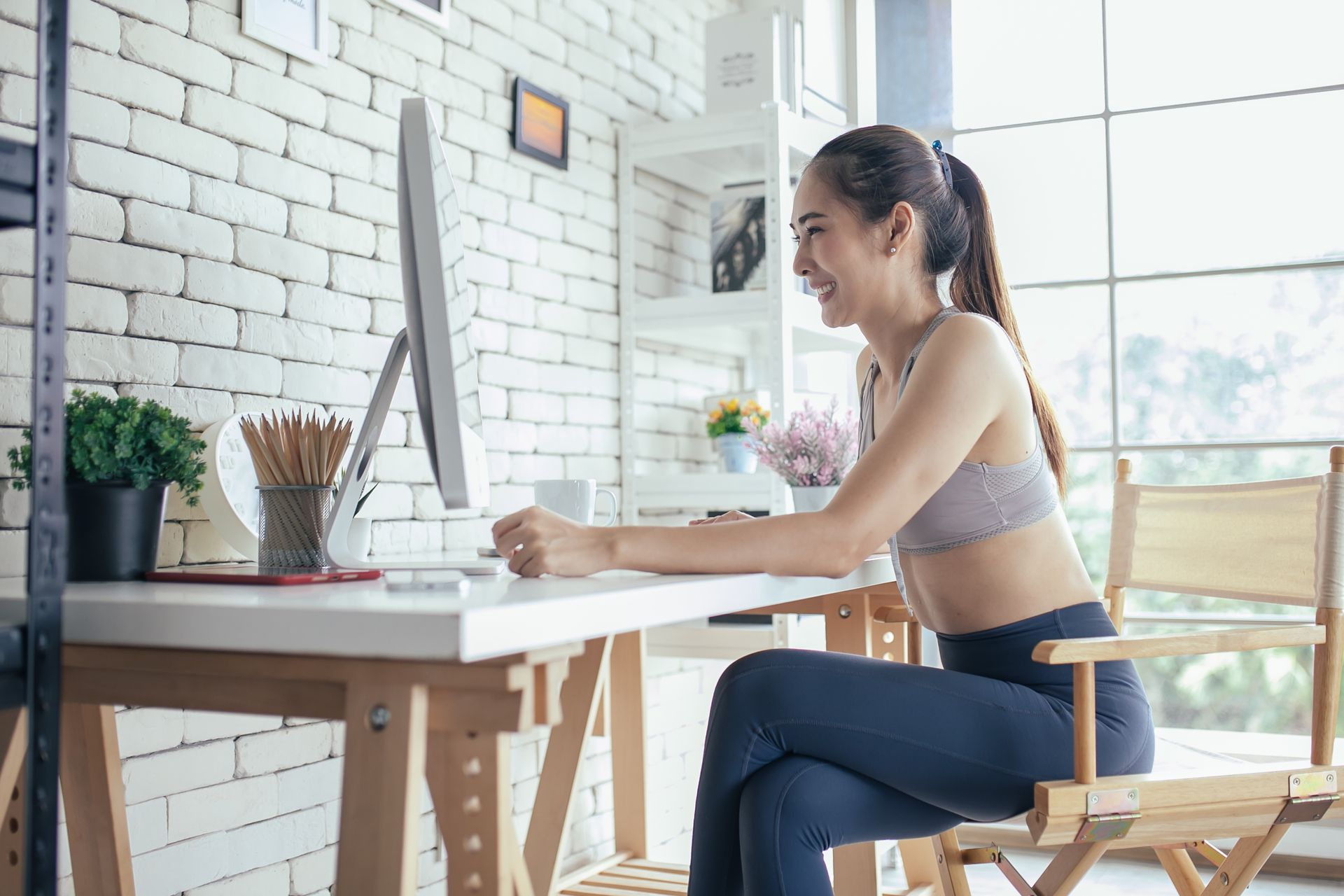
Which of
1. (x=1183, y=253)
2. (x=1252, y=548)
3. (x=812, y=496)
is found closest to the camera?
(x=1252, y=548)

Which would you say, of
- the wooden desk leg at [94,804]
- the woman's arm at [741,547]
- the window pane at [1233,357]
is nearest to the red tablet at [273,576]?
the wooden desk leg at [94,804]

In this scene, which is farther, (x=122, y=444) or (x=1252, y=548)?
(x=1252, y=548)

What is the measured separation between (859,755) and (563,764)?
793 mm

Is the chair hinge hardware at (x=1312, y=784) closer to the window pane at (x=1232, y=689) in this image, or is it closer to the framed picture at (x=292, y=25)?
the window pane at (x=1232, y=689)

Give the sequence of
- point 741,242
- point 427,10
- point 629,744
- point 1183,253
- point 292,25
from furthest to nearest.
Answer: point 1183,253 → point 741,242 → point 629,744 → point 427,10 → point 292,25

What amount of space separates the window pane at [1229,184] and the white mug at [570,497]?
2.02m

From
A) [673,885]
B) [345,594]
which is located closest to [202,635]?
[345,594]

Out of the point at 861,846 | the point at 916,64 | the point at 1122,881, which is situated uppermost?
the point at 916,64

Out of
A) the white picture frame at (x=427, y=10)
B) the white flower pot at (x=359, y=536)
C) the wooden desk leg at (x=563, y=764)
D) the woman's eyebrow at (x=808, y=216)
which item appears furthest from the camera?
the white picture frame at (x=427, y=10)

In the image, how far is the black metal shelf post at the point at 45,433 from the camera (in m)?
0.97

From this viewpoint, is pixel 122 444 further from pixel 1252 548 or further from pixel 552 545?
pixel 1252 548

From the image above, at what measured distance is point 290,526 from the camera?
146cm

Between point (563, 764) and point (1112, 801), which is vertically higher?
point (1112, 801)

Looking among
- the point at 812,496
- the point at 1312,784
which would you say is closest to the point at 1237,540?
the point at 1312,784
